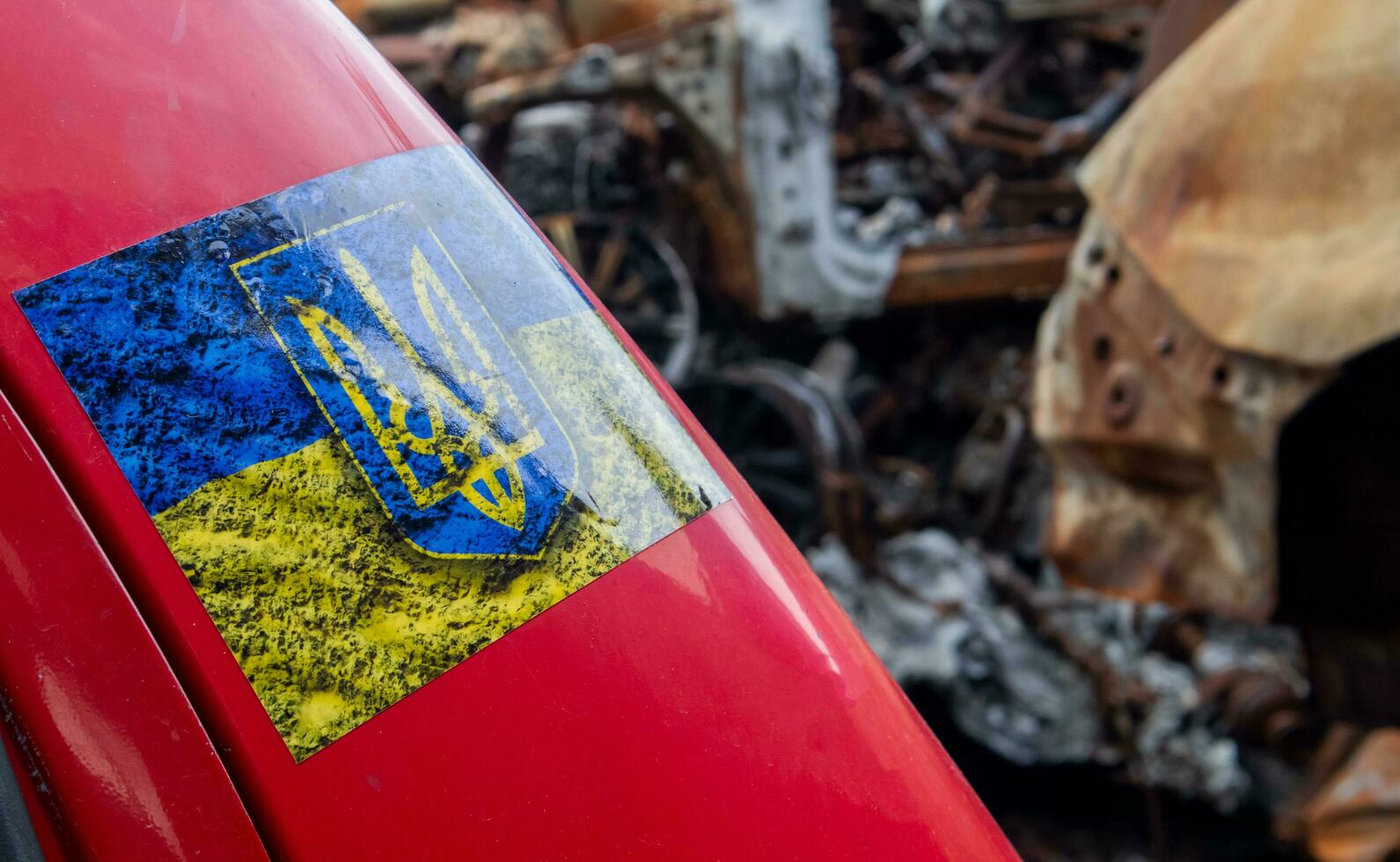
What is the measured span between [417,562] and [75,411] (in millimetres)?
158

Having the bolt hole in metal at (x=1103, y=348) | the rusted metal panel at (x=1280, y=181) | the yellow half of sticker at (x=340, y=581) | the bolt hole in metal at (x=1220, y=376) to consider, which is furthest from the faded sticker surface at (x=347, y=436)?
the bolt hole in metal at (x=1103, y=348)

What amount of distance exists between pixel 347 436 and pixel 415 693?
0.12 meters

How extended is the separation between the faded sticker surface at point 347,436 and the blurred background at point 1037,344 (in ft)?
3.39

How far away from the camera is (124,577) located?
0.47 metres

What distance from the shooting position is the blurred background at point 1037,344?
1.47 metres

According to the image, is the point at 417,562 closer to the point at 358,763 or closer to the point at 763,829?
the point at 358,763

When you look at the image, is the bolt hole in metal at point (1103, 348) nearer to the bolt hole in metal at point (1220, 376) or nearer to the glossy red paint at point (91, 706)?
the bolt hole in metal at point (1220, 376)

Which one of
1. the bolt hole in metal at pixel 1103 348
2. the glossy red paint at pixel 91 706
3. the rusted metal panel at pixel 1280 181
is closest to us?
the glossy red paint at pixel 91 706

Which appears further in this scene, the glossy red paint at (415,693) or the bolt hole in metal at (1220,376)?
the bolt hole in metal at (1220,376)

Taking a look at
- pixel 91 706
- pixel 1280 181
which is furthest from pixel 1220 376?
pixel 91 706

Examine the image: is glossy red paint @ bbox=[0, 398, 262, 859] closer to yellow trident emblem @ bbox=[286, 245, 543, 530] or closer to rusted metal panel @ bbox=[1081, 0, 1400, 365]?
yellow trident emblem @ bbox=[286, 245, 543, 530]

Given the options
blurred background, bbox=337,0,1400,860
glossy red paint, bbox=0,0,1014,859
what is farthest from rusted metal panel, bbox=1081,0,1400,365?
glossy red paint, bbox=0,0,1014,859

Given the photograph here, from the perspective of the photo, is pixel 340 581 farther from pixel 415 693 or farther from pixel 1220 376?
pixel 1220 376

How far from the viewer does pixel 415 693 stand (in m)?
0.50
